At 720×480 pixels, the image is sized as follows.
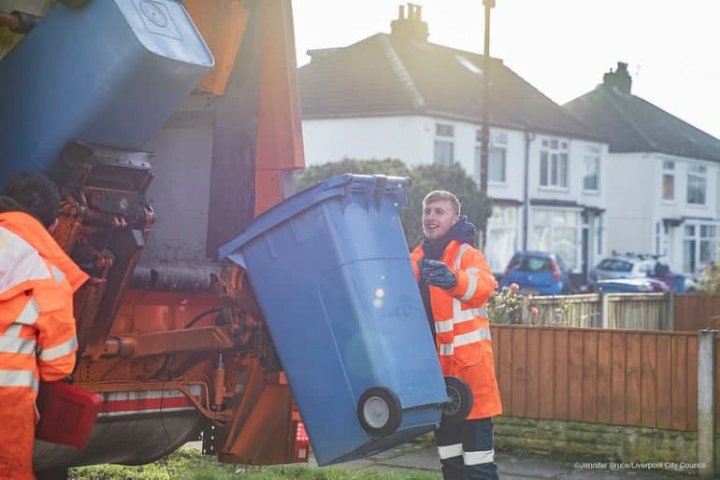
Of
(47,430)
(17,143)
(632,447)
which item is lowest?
(632,447)

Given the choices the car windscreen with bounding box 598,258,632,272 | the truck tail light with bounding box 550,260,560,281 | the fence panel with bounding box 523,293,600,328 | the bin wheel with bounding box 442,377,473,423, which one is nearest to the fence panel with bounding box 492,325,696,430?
the fence panel with bounding box 523,293,600,328

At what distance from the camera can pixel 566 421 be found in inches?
341

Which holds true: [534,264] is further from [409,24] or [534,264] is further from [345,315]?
[345,315]

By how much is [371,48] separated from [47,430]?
34.1 metres

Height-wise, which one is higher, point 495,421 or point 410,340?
point 410,340

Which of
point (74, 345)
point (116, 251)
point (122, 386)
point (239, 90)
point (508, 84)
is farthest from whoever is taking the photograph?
point (508, 84)

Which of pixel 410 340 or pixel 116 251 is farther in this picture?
pixel 410 340

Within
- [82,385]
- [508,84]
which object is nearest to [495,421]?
[82,385]

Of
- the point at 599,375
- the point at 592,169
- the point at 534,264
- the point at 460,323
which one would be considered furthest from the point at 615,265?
the point at 460,323

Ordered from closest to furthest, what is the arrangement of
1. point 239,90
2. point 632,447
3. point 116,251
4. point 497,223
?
point 116,251, point 239,90, point 632,447, point 497,223

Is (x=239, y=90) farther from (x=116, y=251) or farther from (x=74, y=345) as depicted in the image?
(x=74, y=345)

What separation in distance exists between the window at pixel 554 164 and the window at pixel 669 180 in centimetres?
776

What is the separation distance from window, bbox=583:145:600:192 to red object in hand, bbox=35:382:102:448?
123 ft

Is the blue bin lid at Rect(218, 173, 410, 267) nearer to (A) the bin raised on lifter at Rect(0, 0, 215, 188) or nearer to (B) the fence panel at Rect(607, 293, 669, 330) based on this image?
(A) the bin raised on lifter at Rect(0, 0, 215, 188)
